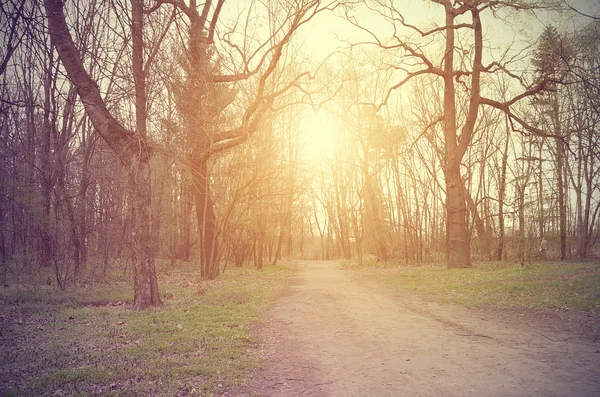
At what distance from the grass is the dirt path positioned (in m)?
0.64

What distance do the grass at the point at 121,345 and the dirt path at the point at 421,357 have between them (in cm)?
64

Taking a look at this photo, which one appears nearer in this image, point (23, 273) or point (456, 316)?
point (456, 316)

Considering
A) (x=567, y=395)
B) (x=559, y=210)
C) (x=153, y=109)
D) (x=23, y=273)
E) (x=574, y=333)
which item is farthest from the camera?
(x=559, y=210)

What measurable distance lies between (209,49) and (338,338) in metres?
6.46

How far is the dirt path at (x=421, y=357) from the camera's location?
4191 millimetres

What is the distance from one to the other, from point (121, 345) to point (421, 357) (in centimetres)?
448

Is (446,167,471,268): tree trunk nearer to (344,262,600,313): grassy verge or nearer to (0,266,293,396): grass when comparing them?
(344,262,600,313): grassy verge

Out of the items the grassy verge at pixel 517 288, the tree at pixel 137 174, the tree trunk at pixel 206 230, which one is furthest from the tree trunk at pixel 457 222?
the tree at pixel 137 174

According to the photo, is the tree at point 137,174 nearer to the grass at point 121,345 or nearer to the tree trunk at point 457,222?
the grass at point 121,345

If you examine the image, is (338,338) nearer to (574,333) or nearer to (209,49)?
(574,333)

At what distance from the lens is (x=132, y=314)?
8391mm

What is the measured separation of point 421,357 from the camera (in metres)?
5.27

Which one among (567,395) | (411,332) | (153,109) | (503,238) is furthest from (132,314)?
(503,238)

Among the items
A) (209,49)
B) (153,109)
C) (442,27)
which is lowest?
(153,109)
